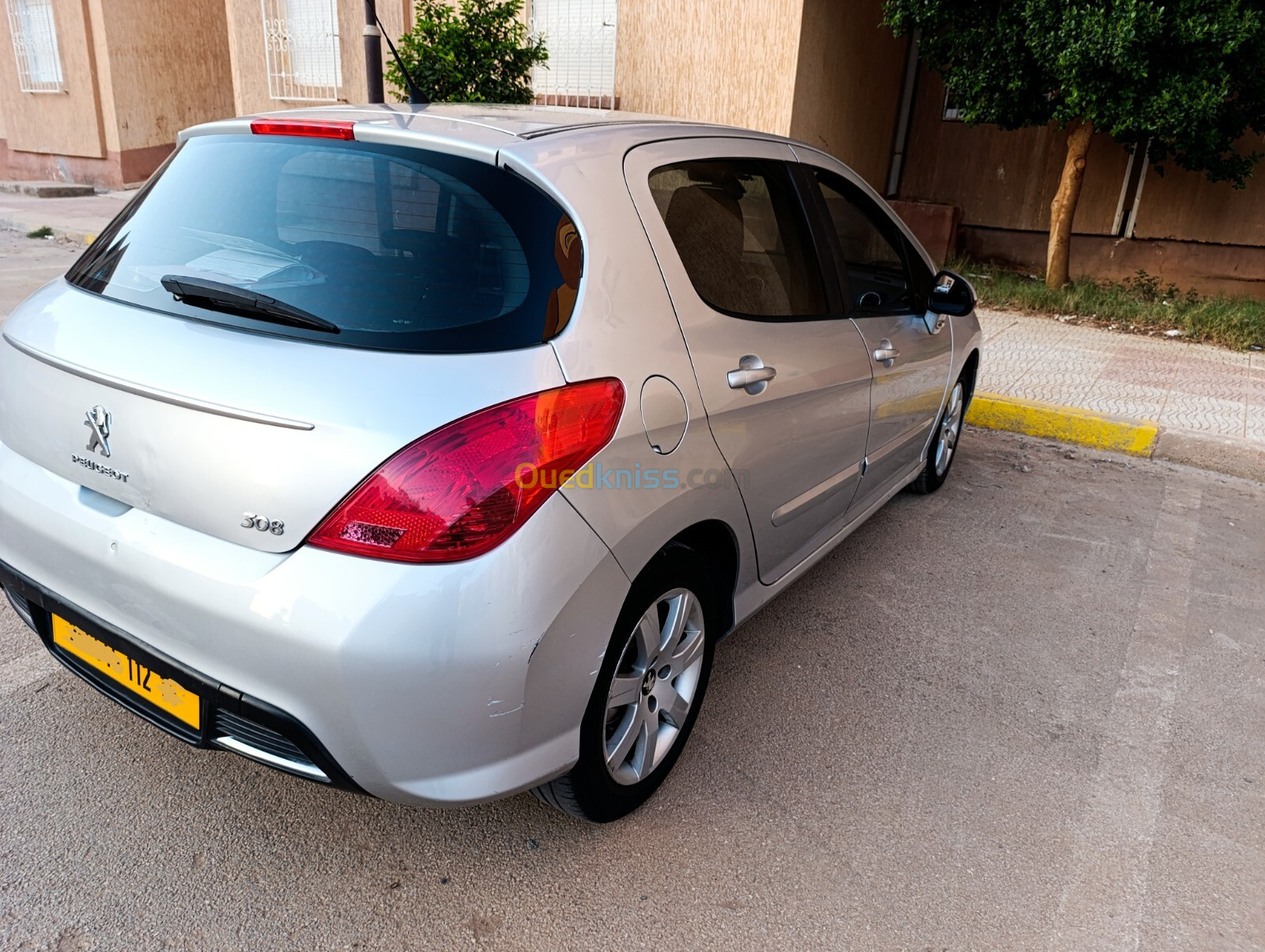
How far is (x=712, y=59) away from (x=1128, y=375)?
466 cm

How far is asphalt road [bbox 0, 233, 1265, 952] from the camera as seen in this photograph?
2.12 meters

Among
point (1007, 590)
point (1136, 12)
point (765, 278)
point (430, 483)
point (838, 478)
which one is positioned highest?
point (1136, 12)

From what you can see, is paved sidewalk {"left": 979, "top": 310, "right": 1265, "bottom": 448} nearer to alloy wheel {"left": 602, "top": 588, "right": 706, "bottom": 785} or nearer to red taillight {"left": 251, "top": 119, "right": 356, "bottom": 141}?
alloy wheel {"left": 602, "top": 588, "right": 706, "bottom": 785}

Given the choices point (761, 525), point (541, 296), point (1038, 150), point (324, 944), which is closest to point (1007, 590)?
point (761, 525)

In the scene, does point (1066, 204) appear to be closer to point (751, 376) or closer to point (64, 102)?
point (751, 376)

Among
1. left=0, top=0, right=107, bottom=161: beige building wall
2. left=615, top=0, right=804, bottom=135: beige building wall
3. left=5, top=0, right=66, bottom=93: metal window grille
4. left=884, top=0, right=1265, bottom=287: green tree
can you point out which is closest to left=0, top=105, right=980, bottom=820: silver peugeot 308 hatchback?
left=884, top=0, right=1265, bottom=287: green tree

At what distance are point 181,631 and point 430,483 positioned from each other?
2.02ft

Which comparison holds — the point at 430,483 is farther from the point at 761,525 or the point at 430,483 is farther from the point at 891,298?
the point at 891,298

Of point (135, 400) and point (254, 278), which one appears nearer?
point (135, 400)

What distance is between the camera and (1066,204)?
9.06m

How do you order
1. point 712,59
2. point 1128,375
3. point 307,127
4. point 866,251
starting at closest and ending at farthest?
1. point 307,127
2. point 866,251
3. point 1128,375
4. point 712,59

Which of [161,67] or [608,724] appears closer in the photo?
[608,724]

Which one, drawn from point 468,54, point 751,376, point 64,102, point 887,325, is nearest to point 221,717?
point 751,376

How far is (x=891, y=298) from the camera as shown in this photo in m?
3.73
